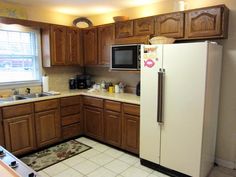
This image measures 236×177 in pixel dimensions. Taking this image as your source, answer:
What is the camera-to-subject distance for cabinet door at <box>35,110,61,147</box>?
10.7 ft

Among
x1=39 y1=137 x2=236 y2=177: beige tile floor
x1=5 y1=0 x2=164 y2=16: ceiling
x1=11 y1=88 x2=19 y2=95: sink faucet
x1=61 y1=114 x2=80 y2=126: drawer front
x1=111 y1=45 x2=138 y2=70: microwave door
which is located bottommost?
x1=39 y1=137 x2=236 y2=177: beige tile floor

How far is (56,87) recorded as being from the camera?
414cm

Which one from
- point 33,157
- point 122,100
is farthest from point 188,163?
point 33,157

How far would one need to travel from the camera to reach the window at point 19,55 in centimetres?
341

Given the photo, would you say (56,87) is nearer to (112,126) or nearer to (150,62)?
(112,126)

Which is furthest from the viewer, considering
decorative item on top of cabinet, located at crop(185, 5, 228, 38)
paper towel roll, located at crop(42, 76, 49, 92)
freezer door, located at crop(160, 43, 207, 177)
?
paper towel roll, located at crop(42, 76, 49, 92)

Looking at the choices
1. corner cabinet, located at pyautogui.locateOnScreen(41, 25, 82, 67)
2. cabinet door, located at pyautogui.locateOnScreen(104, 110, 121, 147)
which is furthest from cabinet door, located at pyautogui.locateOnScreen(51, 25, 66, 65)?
cabinet door, located at pyautogui.locateOnScreen(104, 110, 121, 147)

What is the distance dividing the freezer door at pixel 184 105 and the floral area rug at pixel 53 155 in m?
1.55

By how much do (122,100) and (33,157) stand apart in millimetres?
1657

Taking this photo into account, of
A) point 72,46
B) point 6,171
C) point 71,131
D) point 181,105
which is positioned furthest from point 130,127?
point 6,171

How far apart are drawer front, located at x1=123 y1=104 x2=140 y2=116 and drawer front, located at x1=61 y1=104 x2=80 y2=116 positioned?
110 centimetres

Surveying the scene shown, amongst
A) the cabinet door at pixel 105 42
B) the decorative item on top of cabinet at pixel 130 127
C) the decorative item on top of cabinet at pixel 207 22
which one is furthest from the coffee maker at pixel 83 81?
the decorative item on top of cabinet at pixel 207 22

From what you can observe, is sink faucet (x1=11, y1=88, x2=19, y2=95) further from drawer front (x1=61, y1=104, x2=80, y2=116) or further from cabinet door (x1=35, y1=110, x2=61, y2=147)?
drawer front (x1=61, y1=104, x2=80, y2=116)

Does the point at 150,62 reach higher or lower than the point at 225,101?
higher
